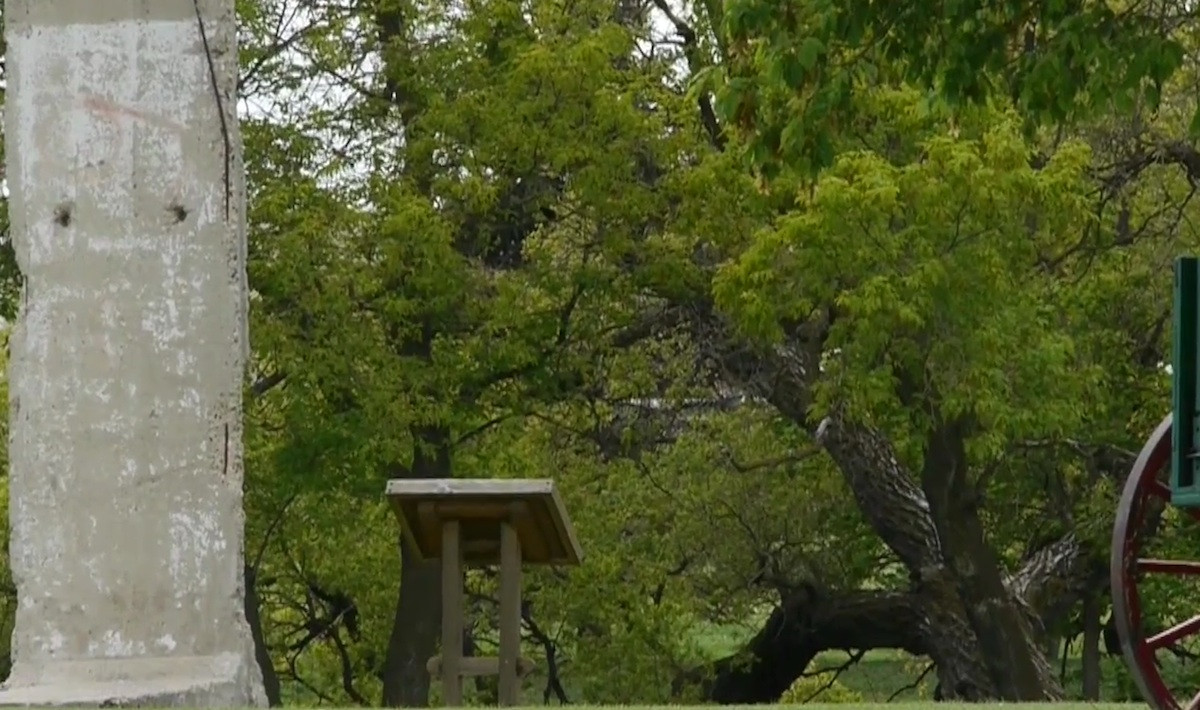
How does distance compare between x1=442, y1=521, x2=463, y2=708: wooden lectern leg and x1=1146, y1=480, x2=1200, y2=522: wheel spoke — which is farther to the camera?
x1=442, y1=521, x2=463, y2=708: wooden lectern leg

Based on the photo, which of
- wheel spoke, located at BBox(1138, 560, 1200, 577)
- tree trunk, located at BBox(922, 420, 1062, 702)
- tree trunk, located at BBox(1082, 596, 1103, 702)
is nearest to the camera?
wheel spoke, located at BBox(1138, 560, 1200, 577)

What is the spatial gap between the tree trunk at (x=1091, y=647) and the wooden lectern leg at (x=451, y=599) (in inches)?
512

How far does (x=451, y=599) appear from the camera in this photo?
12641 mm

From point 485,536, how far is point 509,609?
791mm

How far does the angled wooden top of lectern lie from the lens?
1204 cm

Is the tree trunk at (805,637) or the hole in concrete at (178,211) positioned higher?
the hole in concrete at (178,211)

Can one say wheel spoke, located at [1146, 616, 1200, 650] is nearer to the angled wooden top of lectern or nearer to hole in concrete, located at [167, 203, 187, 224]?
the angled wooden top of lectern

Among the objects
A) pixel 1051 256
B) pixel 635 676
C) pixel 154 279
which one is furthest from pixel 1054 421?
pixel 154 279

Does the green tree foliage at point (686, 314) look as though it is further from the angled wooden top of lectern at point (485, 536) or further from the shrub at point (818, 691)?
the shrub at point (818, 691)

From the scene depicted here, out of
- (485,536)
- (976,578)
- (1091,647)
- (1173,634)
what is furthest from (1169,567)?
(1091,647)

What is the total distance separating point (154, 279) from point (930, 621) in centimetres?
1147

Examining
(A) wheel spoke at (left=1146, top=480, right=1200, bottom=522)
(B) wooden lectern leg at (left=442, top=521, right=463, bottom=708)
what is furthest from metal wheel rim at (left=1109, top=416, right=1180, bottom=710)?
(B) wooden lectern leg at (left=442, top=521, right=463, bottom=708)

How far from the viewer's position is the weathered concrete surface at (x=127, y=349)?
36.6 feet

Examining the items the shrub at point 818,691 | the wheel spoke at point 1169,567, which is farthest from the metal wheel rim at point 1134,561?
the shrub at point 818,691
